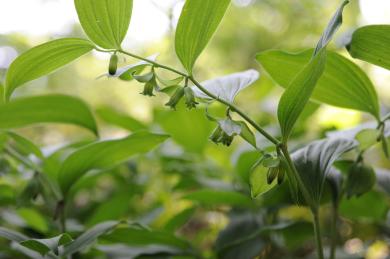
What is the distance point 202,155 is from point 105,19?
0.49m

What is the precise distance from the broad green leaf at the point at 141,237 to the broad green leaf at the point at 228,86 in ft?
0.64

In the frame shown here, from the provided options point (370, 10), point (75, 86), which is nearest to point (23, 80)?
point (370, 10)

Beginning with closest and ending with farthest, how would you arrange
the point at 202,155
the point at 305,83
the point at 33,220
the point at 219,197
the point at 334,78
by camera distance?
1. the point at 305,83
2. the point at 334,78
3. the point at 219,197
4. the point at 33,220
5. the point at 202,155

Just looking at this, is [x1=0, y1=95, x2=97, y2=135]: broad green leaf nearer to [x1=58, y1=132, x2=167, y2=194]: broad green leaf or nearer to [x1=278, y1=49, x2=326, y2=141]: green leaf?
[x1=58, y1=132, x2=167, y2=194]: broad green leaf

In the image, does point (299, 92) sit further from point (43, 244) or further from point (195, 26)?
point (43, 244)

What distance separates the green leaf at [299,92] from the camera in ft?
1.17

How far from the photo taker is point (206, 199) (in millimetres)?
616

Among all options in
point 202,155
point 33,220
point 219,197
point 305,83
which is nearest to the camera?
point 305,83

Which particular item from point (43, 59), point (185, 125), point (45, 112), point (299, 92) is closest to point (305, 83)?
point (299, 92)

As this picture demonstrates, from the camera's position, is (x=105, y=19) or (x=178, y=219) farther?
(x=178, y=219)

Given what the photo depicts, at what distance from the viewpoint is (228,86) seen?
446 millimetres

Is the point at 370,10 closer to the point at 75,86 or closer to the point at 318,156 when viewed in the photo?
the point at 318,156

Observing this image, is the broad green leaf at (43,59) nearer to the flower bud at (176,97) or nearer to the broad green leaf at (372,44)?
the flower bud at (176,97)

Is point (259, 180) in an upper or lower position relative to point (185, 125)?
upper
